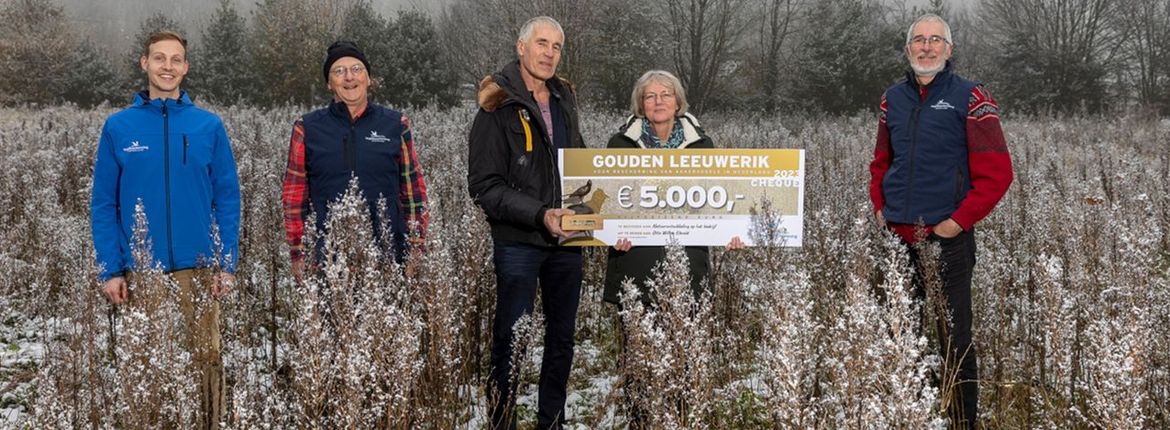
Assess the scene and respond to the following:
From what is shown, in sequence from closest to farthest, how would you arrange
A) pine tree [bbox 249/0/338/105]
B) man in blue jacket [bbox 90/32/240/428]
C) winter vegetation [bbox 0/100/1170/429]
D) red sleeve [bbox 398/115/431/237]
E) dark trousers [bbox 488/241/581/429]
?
winter vegetation [bbox 0/100/1170/429], man in blue jacket [bbox 90/32/240/428], dark trousers [bbox 488/241/581/429], red sleeve [bbox 398/115/431/237], pine tree [bbox 249/0/338/105]

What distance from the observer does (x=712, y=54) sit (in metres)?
22.1

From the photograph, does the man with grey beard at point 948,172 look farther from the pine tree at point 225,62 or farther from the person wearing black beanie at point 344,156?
the pine tree at point 225,62

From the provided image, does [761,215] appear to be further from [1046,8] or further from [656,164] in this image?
[1046,8]

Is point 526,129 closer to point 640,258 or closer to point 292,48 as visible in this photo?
point 640,258

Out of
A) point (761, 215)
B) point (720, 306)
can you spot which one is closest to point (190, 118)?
point (761, 215)

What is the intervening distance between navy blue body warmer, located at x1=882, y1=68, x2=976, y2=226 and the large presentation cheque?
0.50 m

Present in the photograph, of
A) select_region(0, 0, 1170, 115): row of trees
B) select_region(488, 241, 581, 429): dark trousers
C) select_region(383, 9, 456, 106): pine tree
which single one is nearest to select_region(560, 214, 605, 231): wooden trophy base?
select_region(488, 241, 581, 429): dark trousers

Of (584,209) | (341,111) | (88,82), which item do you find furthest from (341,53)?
(88,82)

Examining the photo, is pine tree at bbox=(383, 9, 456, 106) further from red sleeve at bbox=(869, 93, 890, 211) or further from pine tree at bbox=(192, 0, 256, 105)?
red sleeve at bbox=(869, 93, 890, 211)

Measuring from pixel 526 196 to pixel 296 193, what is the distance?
120 cm

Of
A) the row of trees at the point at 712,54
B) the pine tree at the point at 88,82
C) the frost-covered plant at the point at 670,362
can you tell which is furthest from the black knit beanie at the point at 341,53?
the pine tree at the point at 88,82

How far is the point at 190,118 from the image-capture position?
348 cm

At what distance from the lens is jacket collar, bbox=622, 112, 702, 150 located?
3.83 meters

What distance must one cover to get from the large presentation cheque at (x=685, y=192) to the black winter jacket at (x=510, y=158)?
226mm
